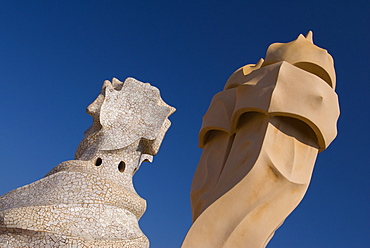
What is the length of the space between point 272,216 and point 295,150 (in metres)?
0.72

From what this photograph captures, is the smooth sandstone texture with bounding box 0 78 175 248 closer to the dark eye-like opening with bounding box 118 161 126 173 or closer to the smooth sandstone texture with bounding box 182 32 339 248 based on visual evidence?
the dark eye-like opening with bounding box 118 161 126 173

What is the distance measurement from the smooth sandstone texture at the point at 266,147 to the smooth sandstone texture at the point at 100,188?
3.11 meters

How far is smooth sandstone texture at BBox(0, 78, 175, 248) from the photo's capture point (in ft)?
24.3

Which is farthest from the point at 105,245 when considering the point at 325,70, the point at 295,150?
the point at 325,70

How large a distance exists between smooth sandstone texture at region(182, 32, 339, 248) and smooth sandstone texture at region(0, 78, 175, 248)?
3.11 meters

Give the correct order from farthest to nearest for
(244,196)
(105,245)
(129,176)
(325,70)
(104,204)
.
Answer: (129,176)
(104,204)
(105,245)
(325,70)
(244,196)

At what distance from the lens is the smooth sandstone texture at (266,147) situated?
4469 mm

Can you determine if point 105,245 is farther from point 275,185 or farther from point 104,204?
point 275,185

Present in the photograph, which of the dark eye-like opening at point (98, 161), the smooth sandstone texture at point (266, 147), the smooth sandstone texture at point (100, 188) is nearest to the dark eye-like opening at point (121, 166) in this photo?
the smooth sandstone texture at point (100, 188)

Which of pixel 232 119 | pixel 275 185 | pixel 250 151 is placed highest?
pixel 232 119

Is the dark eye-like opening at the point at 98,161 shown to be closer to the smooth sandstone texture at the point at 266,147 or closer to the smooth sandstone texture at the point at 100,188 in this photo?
the smooth sandstone texture at the point at 100,188

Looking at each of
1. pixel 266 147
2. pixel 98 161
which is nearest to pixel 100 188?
pixel 98 161

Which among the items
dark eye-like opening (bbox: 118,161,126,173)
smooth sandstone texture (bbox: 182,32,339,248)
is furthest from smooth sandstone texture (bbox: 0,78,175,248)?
smooth sandstone texture (bbox: 182,32,339,248)

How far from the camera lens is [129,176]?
914 cm
